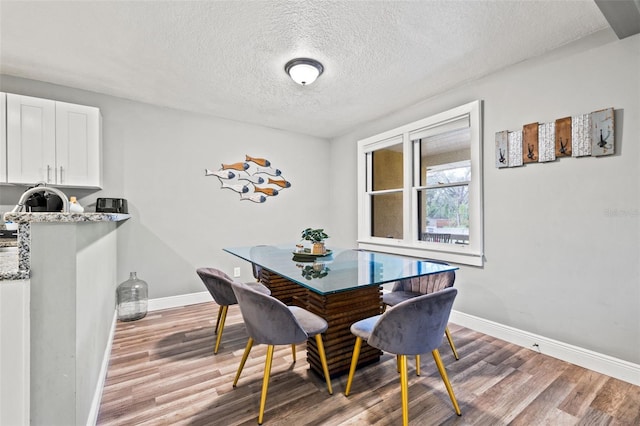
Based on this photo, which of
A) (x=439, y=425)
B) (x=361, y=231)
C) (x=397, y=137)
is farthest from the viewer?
(x=361, y=231)

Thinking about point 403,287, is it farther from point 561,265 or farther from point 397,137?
point 397,137

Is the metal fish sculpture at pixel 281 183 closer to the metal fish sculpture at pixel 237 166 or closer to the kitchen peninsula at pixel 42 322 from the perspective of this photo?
the metal fish sculpture at pixel 237 166

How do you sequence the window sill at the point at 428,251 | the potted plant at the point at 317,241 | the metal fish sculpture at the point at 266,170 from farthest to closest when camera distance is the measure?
the metal fish sculpture at the point at 266,170
the window sill at the point at 428,251
the potted plant at the point at 317,241

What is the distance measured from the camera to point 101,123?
10.5 ft

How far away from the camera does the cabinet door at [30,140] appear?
8.54 feet

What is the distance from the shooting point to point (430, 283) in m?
2.45

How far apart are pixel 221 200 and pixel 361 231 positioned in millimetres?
2145

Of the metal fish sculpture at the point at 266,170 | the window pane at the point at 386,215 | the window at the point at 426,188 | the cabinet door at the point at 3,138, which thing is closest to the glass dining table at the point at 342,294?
the window at the point at 426,188

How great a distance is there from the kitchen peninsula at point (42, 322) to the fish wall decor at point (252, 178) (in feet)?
9.57

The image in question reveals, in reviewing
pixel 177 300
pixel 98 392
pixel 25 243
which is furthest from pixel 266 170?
pixel 25 243

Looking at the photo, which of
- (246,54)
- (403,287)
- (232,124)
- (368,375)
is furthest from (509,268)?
(232,124)

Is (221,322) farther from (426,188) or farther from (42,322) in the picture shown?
(426,188)

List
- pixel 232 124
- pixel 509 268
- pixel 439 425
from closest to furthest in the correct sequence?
pixel 439 425 < pixel 509 268 < pixel 232 124

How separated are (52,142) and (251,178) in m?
2.21
